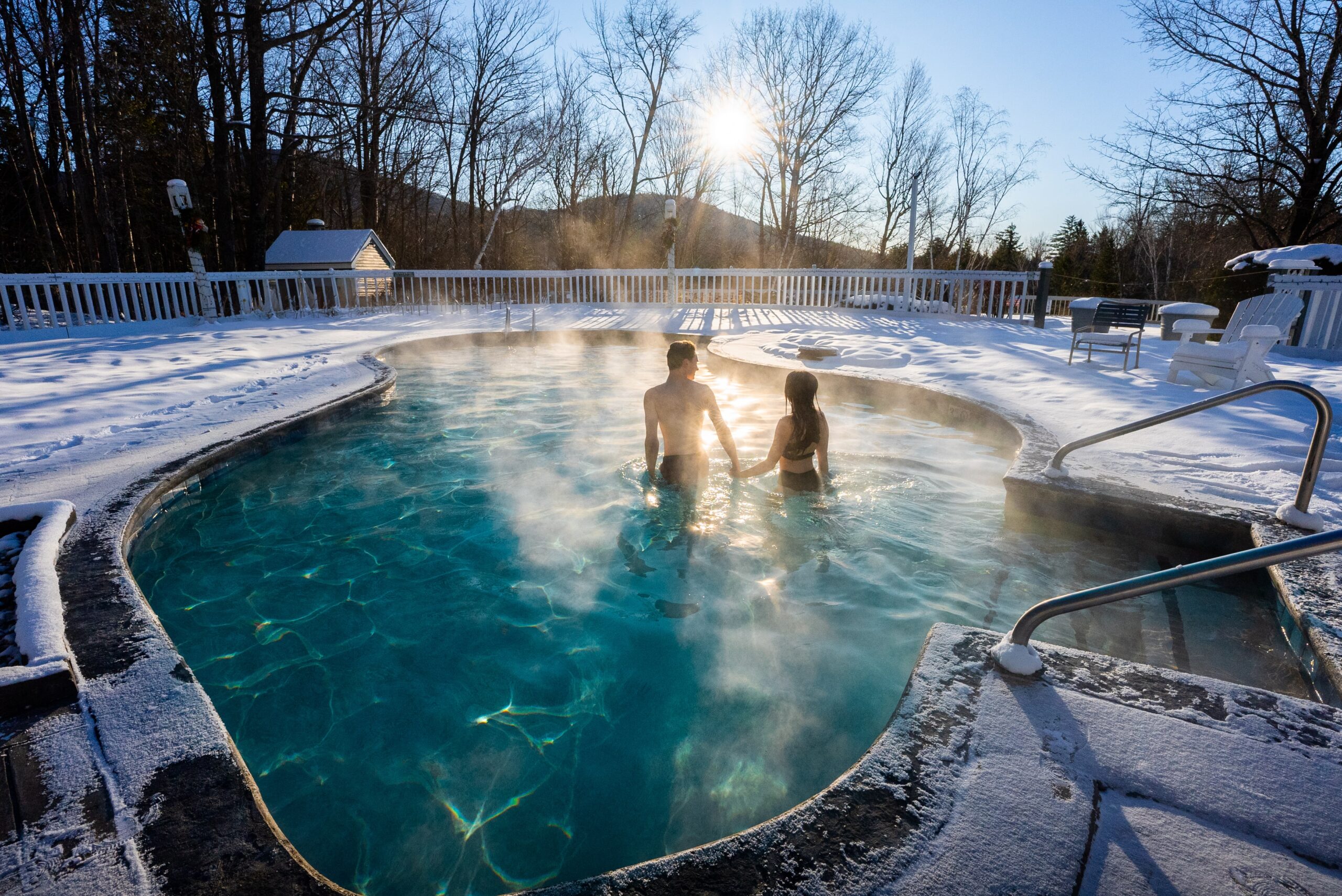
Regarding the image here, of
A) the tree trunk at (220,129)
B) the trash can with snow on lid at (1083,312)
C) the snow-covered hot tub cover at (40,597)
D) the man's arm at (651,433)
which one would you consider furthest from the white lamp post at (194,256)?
the trash can with snow on lid at (1083,312)

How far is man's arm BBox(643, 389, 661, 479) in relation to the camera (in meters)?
4.20

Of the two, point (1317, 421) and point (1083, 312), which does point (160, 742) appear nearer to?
point (1317, 421)

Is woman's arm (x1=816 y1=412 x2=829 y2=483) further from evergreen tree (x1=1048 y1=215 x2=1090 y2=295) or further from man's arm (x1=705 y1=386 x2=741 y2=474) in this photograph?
evergreen tree (x1=1048 y1=215 x2=1090 y2=295)

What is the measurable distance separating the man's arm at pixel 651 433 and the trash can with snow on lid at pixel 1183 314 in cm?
872

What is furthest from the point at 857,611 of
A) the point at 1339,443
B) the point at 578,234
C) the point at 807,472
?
the point at 578,234

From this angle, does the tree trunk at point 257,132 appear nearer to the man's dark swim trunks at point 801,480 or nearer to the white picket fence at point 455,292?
the white picket fence at point 455,292

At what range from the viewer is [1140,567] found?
3.23m

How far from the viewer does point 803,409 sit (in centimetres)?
398

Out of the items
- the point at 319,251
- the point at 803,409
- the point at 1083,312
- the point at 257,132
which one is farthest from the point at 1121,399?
the point at 319,251

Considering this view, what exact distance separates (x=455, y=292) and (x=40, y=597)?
15414 mm

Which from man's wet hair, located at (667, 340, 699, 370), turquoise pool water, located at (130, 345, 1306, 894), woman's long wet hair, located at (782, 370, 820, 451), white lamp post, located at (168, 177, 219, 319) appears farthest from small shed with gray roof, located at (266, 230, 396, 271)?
woman's long wet hair, located at (782, 370, 820, 451)

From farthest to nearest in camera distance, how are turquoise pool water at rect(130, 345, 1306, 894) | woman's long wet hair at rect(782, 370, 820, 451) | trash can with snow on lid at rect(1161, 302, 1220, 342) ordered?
trash can with snow on lid at rect(1161, 302, 1220, 342) < woman's long wet hair at rect(782, 370, 820, 451) < turquoise pool water at rect(130, 345, 1306, 894)

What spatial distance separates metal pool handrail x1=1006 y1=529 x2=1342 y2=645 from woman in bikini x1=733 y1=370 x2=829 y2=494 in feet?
7.39

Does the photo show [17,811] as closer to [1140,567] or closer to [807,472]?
[807,472]
